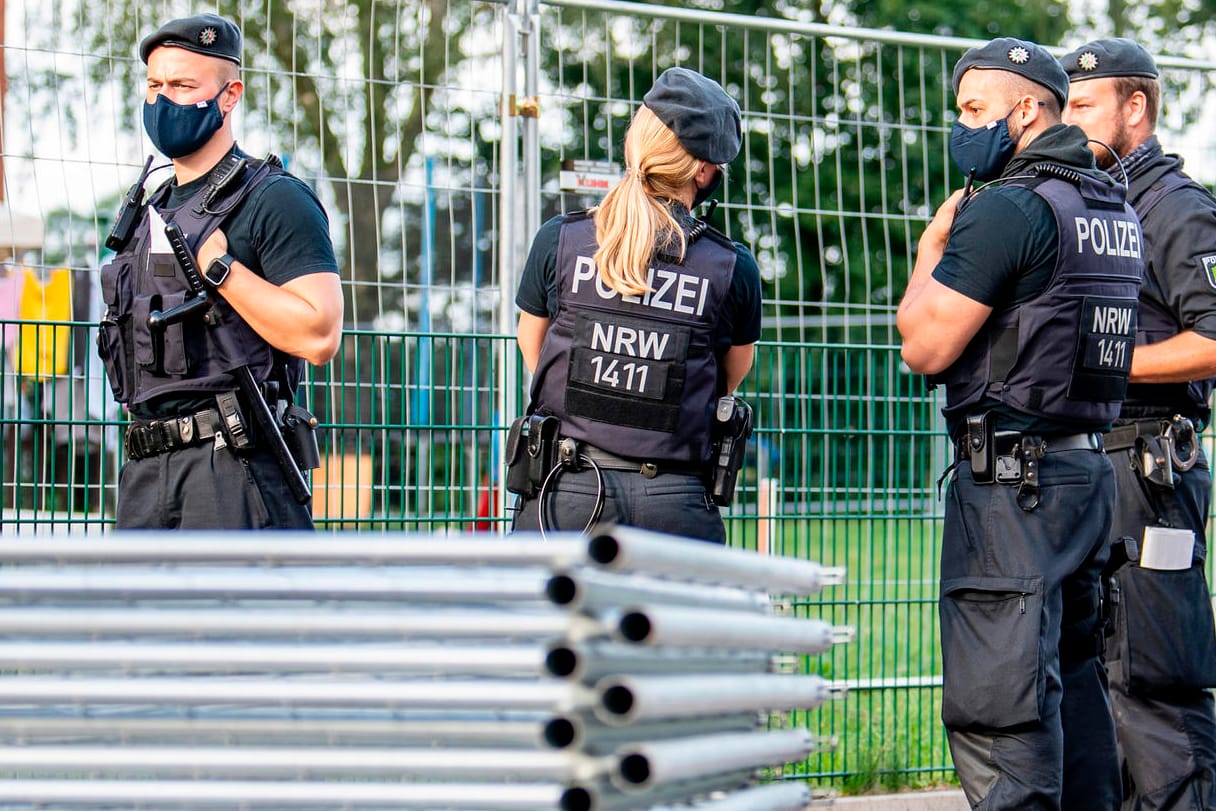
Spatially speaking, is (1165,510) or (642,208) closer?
(642,208)

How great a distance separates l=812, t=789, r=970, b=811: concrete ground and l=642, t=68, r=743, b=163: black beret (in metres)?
2.69

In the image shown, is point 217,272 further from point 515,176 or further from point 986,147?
point 986,147

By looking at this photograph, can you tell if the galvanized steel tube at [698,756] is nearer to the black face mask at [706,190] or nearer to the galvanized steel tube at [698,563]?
the galvanized steel tube at [698,563]

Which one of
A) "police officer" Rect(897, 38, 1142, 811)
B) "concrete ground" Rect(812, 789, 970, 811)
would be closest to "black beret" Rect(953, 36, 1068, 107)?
"police officer" Rect(897, 38, 1142, 811)

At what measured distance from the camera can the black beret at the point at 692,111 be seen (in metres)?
4.03

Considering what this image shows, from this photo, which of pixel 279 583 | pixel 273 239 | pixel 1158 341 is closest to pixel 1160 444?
pixel 1158 341

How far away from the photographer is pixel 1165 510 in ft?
16.0

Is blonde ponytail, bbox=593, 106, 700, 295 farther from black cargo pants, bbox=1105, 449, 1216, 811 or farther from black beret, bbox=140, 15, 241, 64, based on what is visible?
black cargo pants, bbox=1105, 449, 1216, 811

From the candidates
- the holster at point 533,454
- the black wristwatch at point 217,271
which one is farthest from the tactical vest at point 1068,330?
the black wristwatch at point 217,271

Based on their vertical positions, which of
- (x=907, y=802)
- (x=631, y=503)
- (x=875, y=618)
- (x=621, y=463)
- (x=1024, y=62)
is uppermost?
(x=1024, y=62)

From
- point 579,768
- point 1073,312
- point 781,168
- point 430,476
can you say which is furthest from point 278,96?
point 579,768

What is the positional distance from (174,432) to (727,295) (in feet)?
4.85

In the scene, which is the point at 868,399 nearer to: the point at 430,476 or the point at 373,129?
the point at 430,476

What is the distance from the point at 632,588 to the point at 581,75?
430 centimetres
